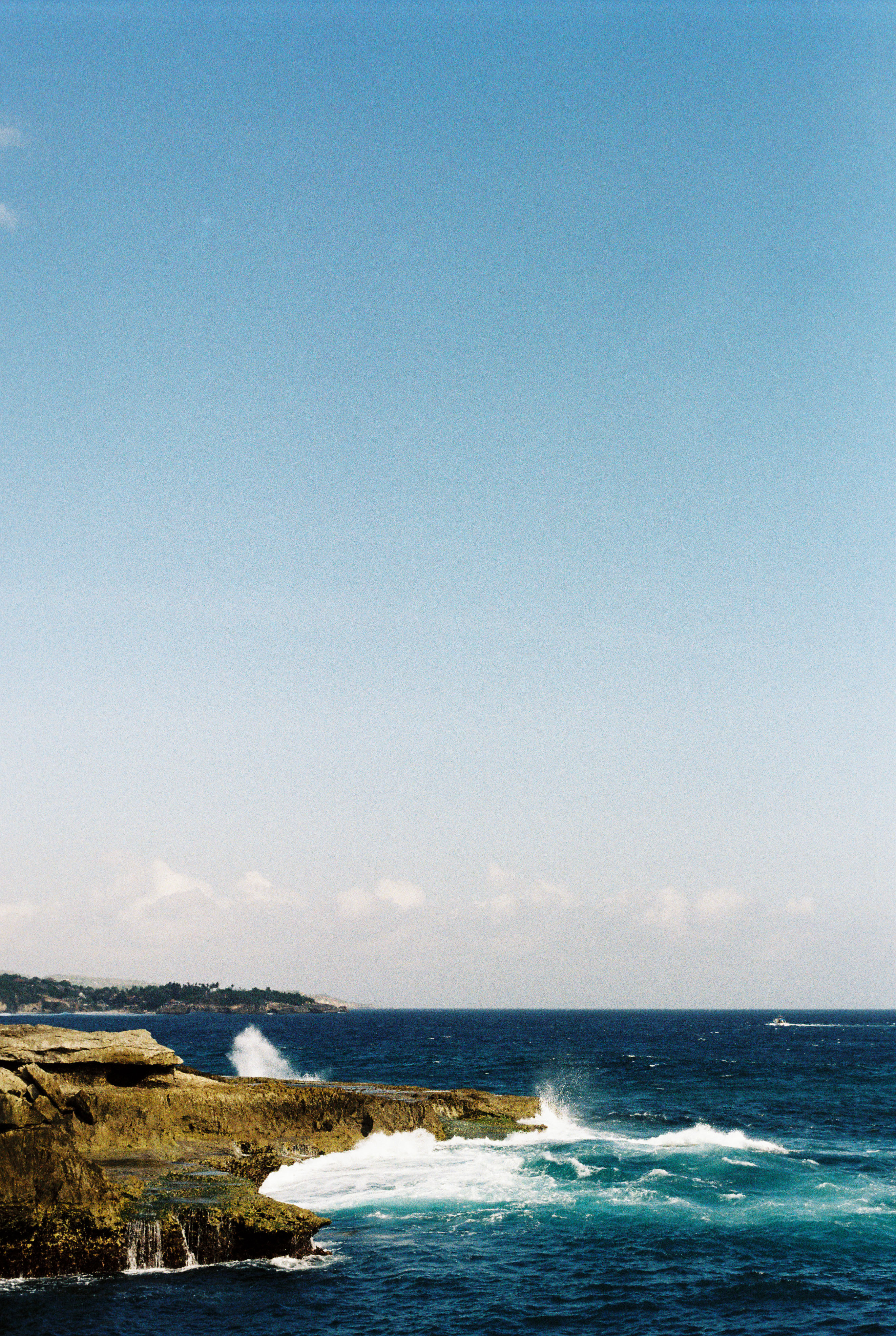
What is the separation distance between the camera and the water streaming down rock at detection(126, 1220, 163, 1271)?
29578mm

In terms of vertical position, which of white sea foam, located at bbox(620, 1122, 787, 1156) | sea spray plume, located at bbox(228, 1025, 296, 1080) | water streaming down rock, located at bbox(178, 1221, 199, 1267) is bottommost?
sea spray plume, located at bbox(228, 1025, 296, 1080)

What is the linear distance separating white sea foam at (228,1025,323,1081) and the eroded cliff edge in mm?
19512

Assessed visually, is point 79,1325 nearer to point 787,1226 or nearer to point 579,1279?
point 579,1279

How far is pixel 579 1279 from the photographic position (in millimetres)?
30156

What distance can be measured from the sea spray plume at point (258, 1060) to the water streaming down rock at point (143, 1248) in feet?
145

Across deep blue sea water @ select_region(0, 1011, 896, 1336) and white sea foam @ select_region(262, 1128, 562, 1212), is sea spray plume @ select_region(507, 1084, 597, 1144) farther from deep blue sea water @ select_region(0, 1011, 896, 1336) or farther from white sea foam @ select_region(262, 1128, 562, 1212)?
white sea foam @ select_region(262, 1128, 562, 1212)

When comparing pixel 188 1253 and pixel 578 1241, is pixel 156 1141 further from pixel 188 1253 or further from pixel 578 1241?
pixel 578 1241

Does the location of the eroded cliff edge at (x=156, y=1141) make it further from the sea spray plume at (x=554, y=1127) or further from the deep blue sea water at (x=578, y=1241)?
the deep blue sea water at (x=578, y=1241)

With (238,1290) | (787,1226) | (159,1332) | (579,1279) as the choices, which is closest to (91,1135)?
(238,1290)

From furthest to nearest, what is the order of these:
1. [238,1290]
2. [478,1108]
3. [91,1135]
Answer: [478,1108] → [91,1135] → [238,1290]

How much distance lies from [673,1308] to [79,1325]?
16682 mm

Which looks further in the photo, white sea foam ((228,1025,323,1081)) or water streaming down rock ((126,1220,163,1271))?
white sea foam ((228,1025,323,1081))

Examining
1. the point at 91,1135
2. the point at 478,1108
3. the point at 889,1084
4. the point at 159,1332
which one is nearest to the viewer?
the point at 159,1332

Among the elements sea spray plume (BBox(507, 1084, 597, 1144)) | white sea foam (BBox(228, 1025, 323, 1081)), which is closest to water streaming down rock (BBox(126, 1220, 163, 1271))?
sea spray plume (BBox(507, 1084, 597, 1144))
